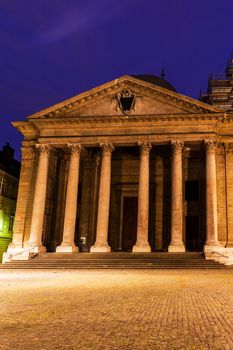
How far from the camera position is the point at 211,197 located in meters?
29.0

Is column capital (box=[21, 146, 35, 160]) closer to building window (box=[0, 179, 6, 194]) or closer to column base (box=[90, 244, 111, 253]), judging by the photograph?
building window (box=[0, 179, 6, 194])

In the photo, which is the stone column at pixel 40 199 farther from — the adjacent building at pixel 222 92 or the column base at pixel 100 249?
the adjacent building at pixel 222 92

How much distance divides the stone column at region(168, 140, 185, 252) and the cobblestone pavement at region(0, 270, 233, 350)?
49.3ft

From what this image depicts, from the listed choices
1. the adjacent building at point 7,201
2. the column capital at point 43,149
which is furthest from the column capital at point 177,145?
the adjacent building at point 7,201

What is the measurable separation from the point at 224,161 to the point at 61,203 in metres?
15.1

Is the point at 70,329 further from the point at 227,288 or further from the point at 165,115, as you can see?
the point at 165,115

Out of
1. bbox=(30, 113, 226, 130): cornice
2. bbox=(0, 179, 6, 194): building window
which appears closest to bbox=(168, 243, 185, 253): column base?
bbox=(30, 113, 226, 130): cornice

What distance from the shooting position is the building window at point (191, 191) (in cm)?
3494

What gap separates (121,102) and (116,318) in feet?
84.2

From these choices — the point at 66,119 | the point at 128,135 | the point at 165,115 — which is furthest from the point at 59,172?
the point at 165,115

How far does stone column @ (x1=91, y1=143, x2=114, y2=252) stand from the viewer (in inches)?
1169

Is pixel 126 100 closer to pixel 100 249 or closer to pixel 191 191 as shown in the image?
pixel 191 191

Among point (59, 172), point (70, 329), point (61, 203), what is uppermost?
point (59, 172)

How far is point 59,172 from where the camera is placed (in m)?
35.5
